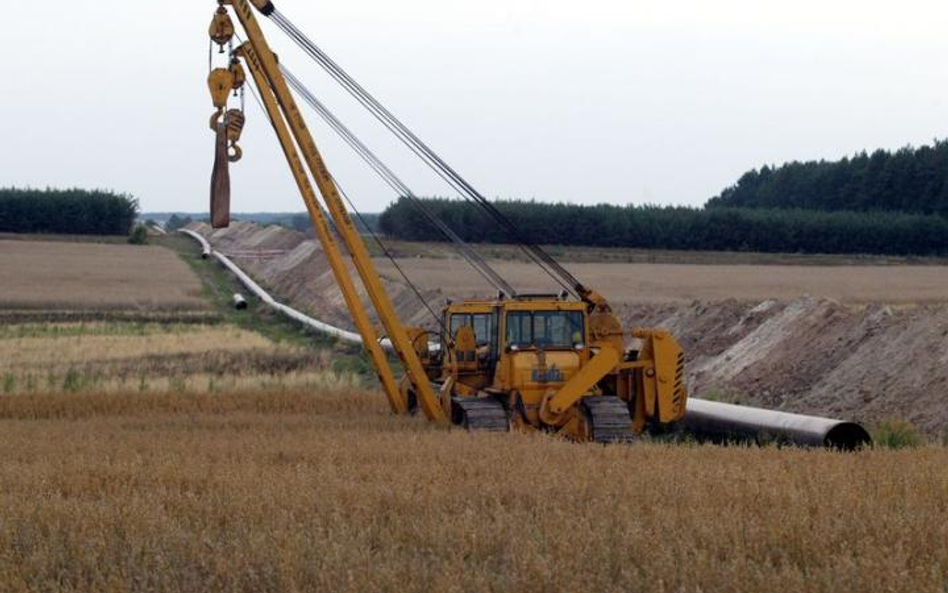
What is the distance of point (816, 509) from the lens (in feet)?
34.5

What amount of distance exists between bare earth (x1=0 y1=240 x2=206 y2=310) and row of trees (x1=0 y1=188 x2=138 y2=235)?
63.1 ft

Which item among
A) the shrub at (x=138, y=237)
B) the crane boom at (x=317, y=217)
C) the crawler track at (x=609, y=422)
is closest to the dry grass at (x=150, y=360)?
the crane boom at (x=317, y=217)

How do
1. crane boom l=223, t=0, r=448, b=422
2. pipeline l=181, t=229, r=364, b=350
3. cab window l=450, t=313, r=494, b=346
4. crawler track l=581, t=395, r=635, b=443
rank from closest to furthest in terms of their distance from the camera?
crawler track l=581, t=395, r=635, b=443 → cab window l=450, t=313, r=494, b=346 → crane boom l=223, t=0, r=448, b=422 → pipeline l=181, t=229, r=364, b=350

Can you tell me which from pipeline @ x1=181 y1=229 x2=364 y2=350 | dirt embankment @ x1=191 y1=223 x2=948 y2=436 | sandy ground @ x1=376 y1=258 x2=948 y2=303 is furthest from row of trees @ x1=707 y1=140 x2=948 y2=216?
dirt embankment @ x1=191 y1=223 x2=948 y2=436

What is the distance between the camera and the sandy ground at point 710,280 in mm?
50406

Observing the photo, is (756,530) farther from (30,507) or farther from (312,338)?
(312,338)

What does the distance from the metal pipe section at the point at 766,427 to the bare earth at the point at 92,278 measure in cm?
3309

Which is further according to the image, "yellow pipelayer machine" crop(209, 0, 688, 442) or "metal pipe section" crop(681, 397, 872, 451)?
"yellow pipelayer machine" crop(209, 0, 688, 442)

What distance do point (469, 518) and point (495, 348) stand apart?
32.7 feet

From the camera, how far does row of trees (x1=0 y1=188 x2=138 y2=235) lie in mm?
109062

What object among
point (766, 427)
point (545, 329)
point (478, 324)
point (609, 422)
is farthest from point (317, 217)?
point (766, 427)

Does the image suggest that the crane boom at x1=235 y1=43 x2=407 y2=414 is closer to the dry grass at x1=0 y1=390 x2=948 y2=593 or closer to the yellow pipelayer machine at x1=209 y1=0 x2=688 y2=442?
the yellow pipelayer machine at x1=209 y1=0 x2=688 y2=442

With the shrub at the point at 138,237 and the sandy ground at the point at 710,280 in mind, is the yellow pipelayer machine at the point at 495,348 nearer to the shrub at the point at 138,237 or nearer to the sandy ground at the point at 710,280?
the sandy ground at the point at 710,280

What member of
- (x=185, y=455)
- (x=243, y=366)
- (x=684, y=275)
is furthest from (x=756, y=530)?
(x=684, y=275)
